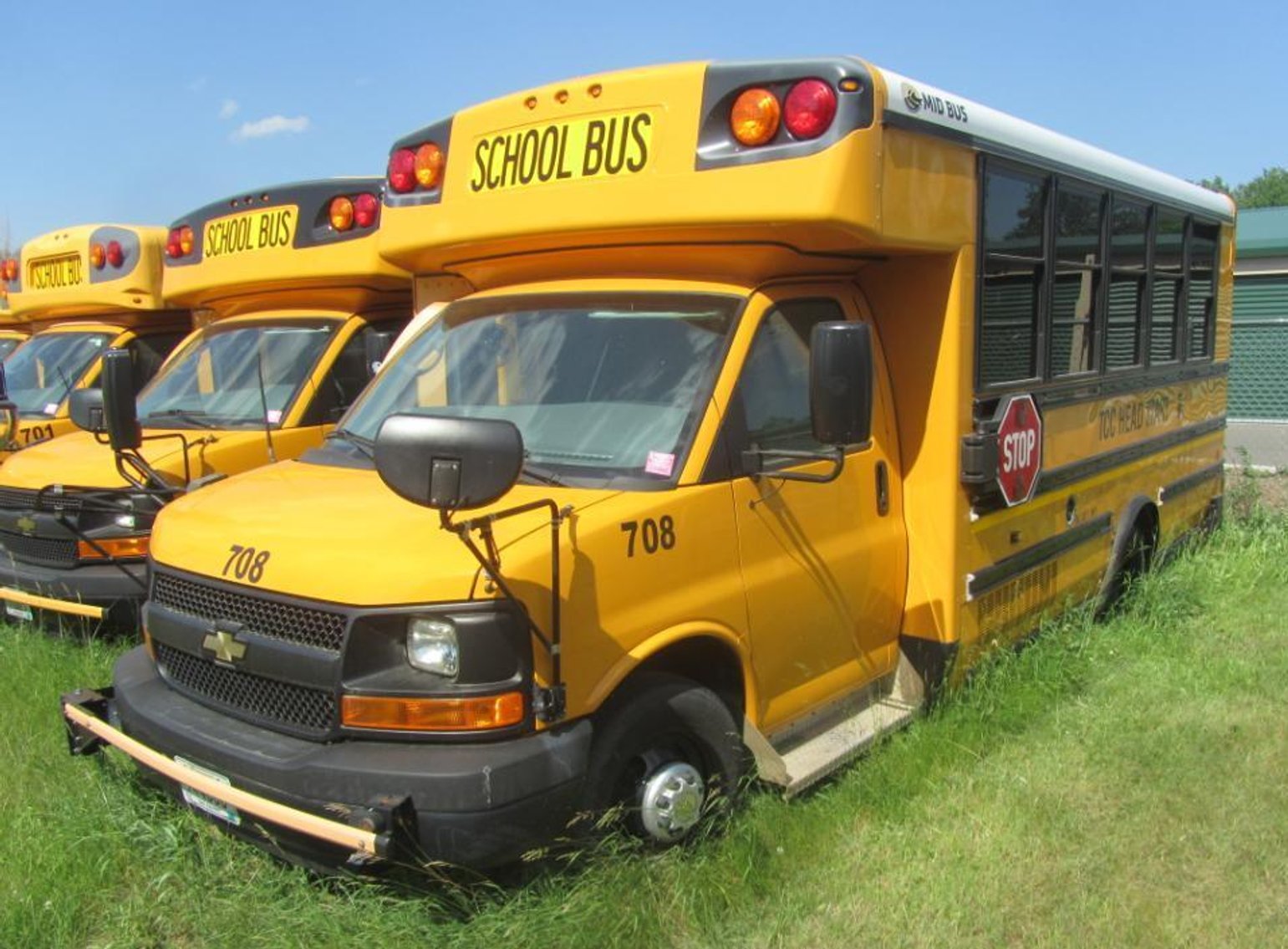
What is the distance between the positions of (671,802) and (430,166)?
9.04ft

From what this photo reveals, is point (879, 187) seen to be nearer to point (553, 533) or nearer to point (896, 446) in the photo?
point (896, 446)

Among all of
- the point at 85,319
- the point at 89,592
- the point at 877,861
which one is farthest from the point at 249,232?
the point at 877,861

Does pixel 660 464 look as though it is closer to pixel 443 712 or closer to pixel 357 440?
pixel 443 712

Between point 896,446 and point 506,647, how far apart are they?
218cm

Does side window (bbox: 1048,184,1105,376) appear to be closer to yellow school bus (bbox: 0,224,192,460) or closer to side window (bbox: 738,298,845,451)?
side window (bbox: 738,298,845,451)

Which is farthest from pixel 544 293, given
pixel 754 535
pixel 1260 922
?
pixel 1260 922

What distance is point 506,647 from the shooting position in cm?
301

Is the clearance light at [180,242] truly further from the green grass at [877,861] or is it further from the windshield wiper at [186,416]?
the green grass at [877,861]

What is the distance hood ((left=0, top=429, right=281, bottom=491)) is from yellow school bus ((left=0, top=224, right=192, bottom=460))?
228cm

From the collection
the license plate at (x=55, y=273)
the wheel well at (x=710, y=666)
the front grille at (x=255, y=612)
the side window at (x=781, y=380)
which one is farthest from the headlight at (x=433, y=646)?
the license plate at (x=55, y=273)

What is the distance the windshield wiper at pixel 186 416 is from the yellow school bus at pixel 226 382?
0.03ft

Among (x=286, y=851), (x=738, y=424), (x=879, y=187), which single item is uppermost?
(x=879, y=187)

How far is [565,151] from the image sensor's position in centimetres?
417

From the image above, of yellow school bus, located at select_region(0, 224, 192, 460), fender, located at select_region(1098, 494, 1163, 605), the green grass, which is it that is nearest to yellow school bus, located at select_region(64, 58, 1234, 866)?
the green grass
